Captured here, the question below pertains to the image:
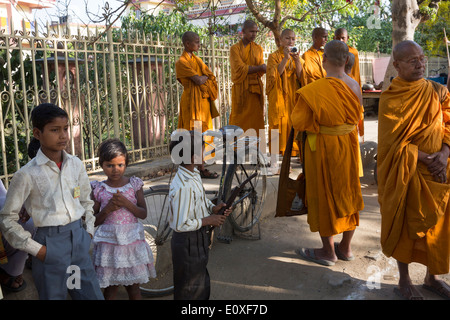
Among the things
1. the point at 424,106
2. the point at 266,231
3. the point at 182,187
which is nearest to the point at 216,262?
the point at 266,231

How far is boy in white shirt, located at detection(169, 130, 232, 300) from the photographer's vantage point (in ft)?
9.18

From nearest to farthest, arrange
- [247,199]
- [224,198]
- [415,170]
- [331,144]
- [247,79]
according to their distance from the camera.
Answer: [415,170]
[331,144]
[224,198]
[247,199]
[247,79]

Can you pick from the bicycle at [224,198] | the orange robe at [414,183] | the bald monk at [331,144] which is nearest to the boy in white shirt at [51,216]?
the bicycle at [224,198]

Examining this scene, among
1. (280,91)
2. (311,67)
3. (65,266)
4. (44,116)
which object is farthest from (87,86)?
(65,266)

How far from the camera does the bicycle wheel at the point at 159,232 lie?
3.77 meters

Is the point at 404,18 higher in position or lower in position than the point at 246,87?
higher

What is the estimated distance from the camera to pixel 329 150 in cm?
381

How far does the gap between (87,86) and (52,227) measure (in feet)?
12.6

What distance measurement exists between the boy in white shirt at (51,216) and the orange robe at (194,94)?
3.92 m

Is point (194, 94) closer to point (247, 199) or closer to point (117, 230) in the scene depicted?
point (247, 199)

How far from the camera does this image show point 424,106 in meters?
3.29

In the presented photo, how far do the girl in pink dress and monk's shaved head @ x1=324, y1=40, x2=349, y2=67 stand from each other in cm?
198

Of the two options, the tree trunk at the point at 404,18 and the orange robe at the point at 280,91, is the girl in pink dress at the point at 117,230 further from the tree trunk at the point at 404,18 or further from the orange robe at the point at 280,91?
the tree trunk at the point at 404,18

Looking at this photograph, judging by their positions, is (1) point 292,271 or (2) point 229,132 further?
(2) point 229,132
